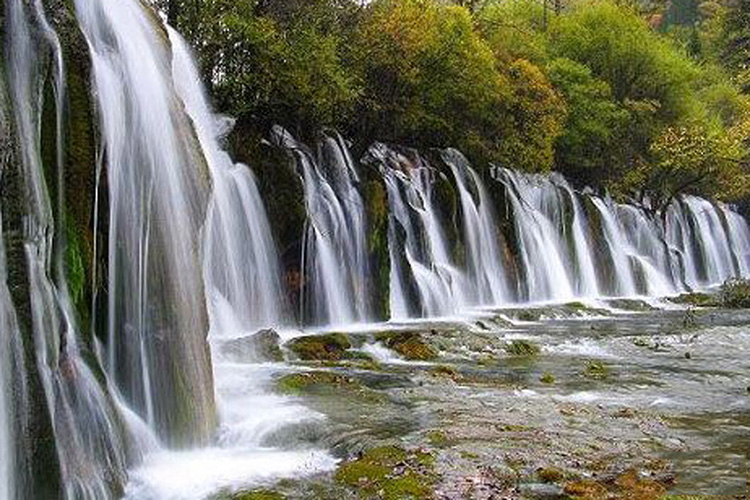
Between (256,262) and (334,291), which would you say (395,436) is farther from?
(334,291)

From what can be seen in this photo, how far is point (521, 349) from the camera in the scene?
1938 centimetres

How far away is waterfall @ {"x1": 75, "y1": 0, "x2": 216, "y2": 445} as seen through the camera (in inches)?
413

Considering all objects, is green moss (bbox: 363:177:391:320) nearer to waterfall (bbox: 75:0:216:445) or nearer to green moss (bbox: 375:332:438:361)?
green moss (bbox: 375:332:438:361)

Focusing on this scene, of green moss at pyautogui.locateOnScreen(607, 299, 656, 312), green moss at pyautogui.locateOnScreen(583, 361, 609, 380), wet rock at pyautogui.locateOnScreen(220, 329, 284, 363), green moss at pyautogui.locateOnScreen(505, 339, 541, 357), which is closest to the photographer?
wet rock at pyautogui.locateOnScreen(220, 329, 284, 363)

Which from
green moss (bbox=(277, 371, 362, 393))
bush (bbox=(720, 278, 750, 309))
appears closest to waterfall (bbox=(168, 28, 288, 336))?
green moss (bbox=(277, 371, 362, 393))

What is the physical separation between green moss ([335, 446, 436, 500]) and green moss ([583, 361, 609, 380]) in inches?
295

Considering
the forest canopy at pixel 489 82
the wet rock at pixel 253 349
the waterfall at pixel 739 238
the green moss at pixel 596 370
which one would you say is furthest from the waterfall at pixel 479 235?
the waterfall at pixel 739 238

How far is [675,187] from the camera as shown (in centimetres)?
5053

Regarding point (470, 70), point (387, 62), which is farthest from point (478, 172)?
point (387, 62)

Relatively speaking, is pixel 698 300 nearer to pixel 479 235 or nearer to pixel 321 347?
pixel 479 235

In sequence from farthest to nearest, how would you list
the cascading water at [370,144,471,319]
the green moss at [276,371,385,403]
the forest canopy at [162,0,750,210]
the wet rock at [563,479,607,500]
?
the cascading water at [370,144,471,319] → the forest canopy at [162,0,750,210] → the green moss at [276,371,385,403] → the wet rock at [563,479,607,500]

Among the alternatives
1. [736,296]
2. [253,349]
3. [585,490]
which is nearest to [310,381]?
[253,349]

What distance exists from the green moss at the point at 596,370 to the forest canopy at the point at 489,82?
7.58 meters

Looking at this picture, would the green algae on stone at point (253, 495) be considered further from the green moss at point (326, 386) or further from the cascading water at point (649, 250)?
the cascading water at point (649, 250)
